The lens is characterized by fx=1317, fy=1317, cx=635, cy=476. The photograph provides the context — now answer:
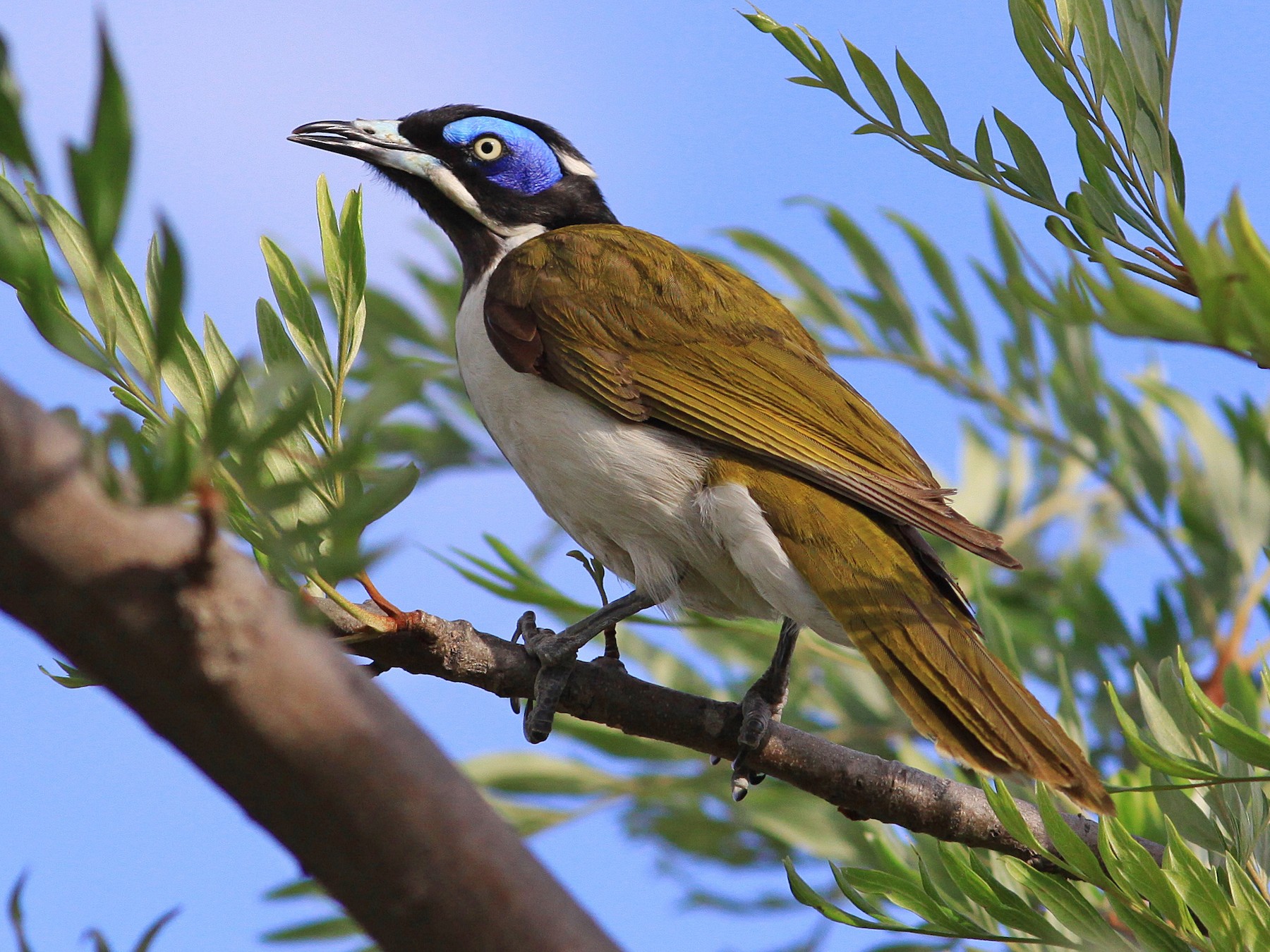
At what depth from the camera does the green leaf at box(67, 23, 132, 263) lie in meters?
0.96

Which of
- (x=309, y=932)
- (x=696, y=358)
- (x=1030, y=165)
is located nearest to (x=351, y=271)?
(x=1030, y=165)

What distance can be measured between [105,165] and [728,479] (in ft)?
8.16

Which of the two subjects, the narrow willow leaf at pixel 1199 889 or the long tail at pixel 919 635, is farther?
the long tail at pixel 919 635

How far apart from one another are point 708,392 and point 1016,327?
4.36 feet

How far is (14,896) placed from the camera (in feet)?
4.58

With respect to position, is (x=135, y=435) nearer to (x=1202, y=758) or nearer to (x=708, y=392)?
(x=1202, y=758)

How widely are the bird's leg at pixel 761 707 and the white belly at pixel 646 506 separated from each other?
0.10m

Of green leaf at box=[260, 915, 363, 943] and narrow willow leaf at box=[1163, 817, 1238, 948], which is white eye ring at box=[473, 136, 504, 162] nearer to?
green leaf at box=[260, 915, 363, 943]

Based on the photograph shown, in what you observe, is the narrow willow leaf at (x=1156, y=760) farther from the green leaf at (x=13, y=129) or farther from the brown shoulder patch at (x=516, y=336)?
the brown shoulder patch at (x=516, y=336)

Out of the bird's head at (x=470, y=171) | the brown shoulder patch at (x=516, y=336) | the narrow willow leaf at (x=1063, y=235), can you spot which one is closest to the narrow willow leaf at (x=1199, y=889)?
the narrow willow leaf at (x=1063, y=235)

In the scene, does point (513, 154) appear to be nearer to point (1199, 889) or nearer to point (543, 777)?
point (543, 777)

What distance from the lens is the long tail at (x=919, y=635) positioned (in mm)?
2623

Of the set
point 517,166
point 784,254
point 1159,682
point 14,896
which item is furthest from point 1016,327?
point 14,896

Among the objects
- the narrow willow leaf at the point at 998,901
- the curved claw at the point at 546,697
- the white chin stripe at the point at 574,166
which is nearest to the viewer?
the narrow willow leaf at the point at 998,901
